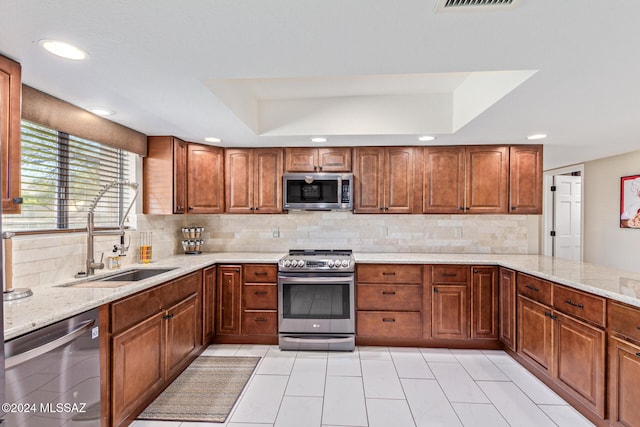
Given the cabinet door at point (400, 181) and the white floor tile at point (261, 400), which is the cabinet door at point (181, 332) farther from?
the cabinet door at point (400, 181)

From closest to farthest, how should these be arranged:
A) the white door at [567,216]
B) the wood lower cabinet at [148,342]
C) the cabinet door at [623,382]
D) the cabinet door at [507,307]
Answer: the cabinet door at [623,382], the wood lower cabinet at [148,342], the cabinet door at [507,307], the white door at [567,216]

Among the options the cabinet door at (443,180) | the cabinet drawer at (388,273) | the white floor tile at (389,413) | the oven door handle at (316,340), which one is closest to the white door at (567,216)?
the cabinet door at (443,180)

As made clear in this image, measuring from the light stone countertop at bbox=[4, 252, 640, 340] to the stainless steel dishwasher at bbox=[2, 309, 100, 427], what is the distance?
0.07m

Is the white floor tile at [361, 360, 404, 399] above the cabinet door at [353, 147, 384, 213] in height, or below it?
below

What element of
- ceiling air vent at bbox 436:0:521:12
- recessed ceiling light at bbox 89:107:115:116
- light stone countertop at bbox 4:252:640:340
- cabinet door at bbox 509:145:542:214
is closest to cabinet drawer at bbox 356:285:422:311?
light stone countertop at bbox 4:252:640:340

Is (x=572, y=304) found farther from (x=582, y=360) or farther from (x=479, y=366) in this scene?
(x=479, y=366)

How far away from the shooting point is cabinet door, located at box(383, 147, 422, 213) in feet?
11.2

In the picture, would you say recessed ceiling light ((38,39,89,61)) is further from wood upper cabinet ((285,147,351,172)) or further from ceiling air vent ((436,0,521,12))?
wood upper cabinet ((285,147,351,172))

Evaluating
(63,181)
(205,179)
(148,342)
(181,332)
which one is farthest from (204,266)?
(63,181)

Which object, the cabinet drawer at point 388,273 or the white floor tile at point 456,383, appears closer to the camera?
the white floor tile at point 456,383

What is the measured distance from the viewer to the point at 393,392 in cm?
233

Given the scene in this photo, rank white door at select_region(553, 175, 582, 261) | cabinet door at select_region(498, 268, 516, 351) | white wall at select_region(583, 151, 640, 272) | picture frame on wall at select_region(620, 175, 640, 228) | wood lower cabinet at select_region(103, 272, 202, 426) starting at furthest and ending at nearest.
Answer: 1. white door at select_region(553, 175, 582, 261)
2. white wall at select_region(583, 151, 640, 272)
3. picture frame on wall at select_region(620, 175, 640, 228)
4. cabinet door at select_region(498, 268, 516, 351)
5. wood lower cabinet at select_region(103, 272, 202, 426)

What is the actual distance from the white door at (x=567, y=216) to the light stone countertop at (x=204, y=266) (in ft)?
8.60

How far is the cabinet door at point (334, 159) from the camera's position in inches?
135
